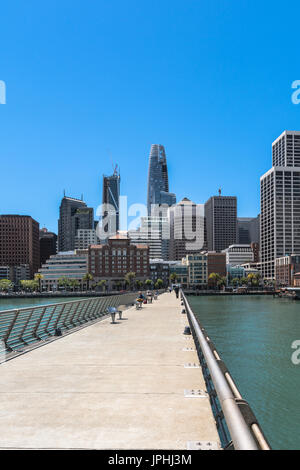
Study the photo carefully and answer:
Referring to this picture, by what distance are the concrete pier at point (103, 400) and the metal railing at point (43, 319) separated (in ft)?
4.20

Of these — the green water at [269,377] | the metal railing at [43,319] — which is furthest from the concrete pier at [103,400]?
the green water at [269,377]

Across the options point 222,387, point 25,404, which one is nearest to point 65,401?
point 25,404

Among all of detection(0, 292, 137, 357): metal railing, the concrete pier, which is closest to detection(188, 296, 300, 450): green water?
the concrete pier

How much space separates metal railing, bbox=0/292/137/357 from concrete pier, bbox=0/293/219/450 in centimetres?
128

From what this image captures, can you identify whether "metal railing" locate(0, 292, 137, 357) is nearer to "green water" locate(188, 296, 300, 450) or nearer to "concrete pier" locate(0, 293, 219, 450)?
"concrete pier" locate(0, 293, 219, 450)

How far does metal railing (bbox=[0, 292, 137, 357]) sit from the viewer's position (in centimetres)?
1398

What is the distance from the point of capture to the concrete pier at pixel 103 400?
5.70 metres

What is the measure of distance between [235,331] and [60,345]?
1206 inches

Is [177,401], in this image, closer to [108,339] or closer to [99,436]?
[99,436]

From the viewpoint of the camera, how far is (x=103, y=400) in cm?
769

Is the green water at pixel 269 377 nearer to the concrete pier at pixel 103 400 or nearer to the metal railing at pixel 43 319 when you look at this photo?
the concrete pier at pixel 103 400

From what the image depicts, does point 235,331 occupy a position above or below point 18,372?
below

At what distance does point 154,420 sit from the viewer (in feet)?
21.2
